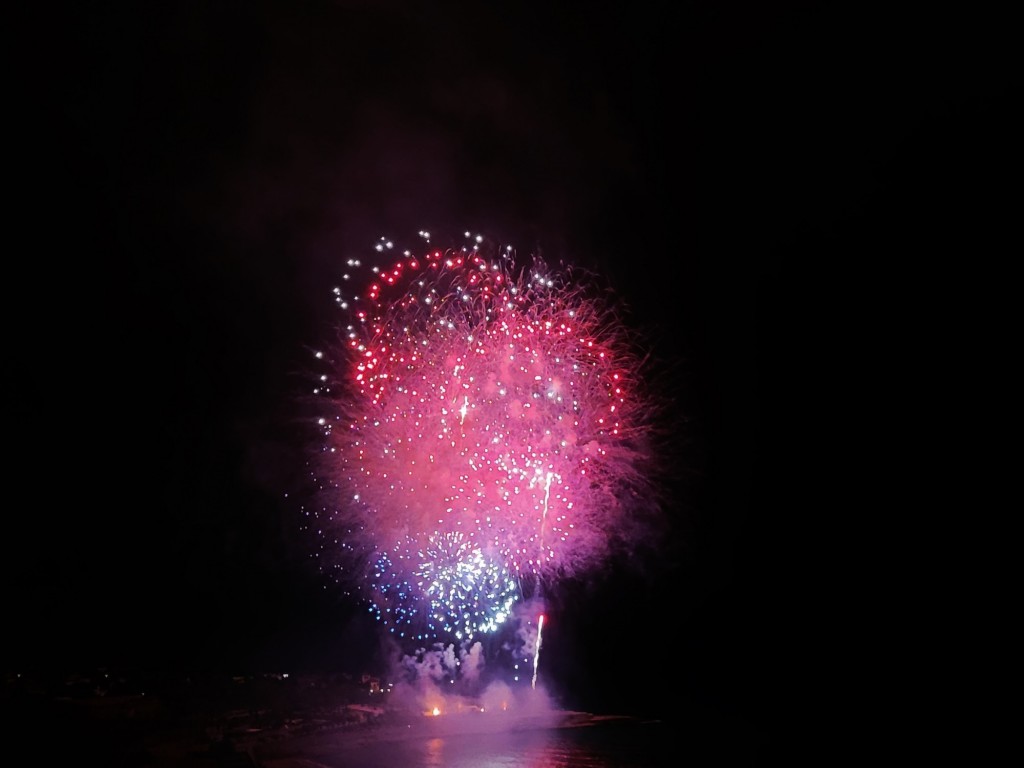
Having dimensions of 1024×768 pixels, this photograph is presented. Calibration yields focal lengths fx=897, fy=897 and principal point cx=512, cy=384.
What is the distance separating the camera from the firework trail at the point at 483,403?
1040cm

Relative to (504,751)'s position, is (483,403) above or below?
above

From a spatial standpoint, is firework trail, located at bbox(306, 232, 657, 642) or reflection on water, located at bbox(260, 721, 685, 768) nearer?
reflection on water, located at bbox(260, 721, 685, 768)

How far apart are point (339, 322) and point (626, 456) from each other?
4268 millimetres

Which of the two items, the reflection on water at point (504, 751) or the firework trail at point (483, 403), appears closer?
the reflection on water at point (504, 751)

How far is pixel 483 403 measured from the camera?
34.0 feet

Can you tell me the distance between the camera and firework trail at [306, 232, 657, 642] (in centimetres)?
1040

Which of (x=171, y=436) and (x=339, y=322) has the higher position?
(x=339, y=322)

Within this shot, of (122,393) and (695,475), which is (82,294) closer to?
(122,393)

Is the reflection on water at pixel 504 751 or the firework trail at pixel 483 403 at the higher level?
the firework trail at pixel 483 403

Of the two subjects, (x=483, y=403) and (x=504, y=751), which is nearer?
(x=504, y=751)

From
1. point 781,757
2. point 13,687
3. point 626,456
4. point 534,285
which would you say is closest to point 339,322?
point 534,285

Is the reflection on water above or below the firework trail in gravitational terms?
below

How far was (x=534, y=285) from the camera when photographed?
1045 centimetres

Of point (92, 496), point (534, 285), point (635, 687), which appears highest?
point (534, 285)
